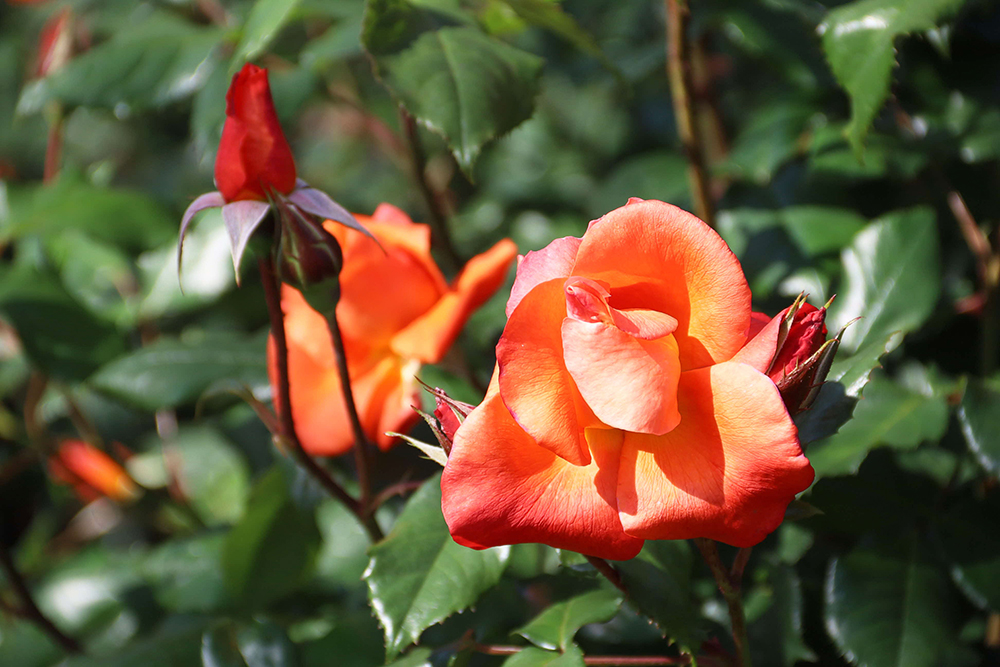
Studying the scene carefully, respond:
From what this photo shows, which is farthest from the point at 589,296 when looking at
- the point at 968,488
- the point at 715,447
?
the point at 968,488

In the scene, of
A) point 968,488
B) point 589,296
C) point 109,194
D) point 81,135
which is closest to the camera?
point 589,296

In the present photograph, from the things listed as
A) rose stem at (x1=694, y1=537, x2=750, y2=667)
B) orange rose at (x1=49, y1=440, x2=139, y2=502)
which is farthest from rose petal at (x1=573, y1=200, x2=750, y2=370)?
orange rose at (x1=49, y1=440, x2=139, y2=502)

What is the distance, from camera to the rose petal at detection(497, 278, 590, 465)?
1.20 feet

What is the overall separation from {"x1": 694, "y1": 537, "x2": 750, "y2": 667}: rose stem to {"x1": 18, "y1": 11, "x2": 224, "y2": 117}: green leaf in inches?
30.8

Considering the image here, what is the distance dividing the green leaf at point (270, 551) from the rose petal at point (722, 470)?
1.58 ft

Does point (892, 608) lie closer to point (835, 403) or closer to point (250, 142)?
point (835, 403)

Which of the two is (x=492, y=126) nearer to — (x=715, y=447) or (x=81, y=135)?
(x=715, y=447)

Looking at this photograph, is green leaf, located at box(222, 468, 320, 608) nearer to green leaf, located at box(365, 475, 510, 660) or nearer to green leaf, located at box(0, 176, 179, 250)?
green leaf, located at box(365, 475, 510, 660)

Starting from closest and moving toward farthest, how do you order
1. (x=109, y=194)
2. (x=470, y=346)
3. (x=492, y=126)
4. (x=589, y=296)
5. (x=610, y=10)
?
1. (x=589, y=296)
2. (x=492, y=126)
3. (x=470, y=346)
4. (x=109, y=194)
5. (x=610, y=10)

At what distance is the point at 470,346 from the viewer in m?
0.84

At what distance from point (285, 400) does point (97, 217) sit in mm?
576

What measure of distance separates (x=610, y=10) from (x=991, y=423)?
29.7 inches

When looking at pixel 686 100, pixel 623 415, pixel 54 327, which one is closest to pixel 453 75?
pixel 686 100

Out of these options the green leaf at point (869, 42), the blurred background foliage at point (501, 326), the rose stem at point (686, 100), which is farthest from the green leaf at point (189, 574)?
the green leaf at point (869, 42)
